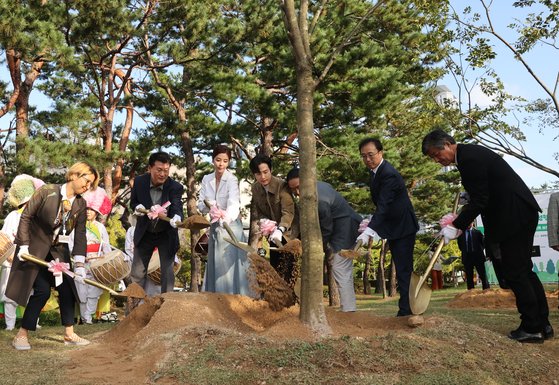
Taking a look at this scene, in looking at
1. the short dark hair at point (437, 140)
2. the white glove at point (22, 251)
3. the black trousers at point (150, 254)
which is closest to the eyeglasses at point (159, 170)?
the black trousers at point (150, 254)

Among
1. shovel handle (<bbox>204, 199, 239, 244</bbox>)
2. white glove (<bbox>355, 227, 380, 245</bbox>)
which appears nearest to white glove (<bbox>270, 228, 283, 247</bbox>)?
shovel handle (<bbox>204, 199, 239, 244</bbox>)

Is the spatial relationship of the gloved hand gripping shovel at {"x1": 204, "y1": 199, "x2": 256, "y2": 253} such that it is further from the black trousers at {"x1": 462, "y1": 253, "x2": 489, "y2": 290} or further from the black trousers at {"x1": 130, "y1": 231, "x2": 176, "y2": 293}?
the black trousers at {"x1": 462, "y1": 253, "x2": 489, "y2": 290}

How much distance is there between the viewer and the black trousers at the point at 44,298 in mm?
4906

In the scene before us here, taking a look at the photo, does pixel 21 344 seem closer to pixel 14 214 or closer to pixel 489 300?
pixel 14 214

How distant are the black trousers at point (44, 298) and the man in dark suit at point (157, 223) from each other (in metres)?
0.76

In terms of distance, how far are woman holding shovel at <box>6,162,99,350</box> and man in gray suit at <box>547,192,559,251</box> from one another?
15.5 ft

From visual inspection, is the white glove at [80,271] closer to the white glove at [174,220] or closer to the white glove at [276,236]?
the white glove at [174,220]

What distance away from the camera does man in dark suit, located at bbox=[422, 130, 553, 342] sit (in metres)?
4.34

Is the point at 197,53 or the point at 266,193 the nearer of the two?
the point at 266,193

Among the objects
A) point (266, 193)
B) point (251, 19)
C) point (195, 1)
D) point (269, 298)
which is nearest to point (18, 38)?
point (195, 1)

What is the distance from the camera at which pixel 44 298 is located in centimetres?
498

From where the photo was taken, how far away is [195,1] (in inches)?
496

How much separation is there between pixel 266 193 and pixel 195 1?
804cm

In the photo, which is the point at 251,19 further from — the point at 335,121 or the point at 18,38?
the point at 18,38
